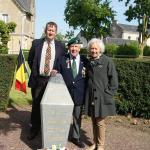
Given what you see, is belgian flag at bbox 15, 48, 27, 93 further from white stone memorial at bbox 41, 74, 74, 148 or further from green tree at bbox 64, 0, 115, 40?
green tree at bbox 64, 0, 115, 40

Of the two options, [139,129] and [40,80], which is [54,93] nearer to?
[40,80]

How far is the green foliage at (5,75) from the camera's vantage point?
33.3 feet

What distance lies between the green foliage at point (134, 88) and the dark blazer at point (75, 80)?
285cm

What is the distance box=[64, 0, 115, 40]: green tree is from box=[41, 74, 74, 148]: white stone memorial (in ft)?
135

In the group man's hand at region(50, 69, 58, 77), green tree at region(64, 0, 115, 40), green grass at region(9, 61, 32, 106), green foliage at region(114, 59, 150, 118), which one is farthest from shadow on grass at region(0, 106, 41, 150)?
green tree at region(64, 0, 115, 40)

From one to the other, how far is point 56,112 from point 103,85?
83cm

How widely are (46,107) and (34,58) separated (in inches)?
51.7

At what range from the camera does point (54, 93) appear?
6.88 m

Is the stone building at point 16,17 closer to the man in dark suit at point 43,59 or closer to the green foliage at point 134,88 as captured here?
the green foliage at point 134,88

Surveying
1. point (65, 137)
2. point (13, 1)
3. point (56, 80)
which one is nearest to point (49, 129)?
point (65, 137)

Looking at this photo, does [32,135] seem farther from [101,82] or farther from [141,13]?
[141,13]

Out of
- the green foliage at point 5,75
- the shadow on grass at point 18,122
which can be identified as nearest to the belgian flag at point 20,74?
the green foliage at point 5,75

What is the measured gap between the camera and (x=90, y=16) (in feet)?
160

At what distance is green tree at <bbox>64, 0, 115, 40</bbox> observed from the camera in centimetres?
4847
